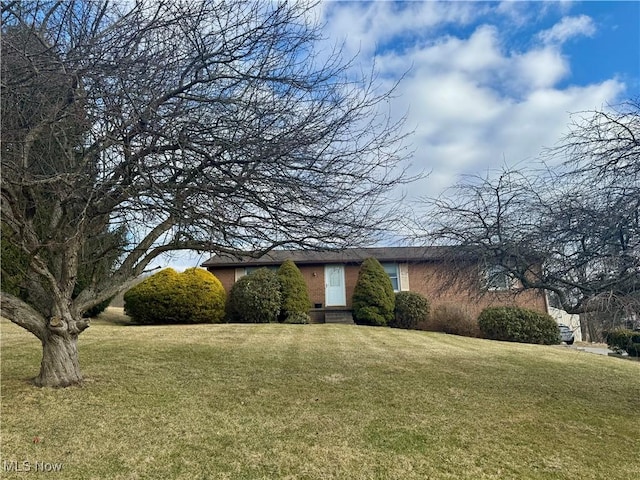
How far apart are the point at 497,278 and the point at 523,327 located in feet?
35.8

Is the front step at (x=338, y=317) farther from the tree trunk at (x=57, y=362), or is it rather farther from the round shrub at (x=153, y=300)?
the tree trunk at (x=57, y=362)

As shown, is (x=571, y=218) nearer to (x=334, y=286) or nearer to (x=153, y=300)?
(x=153, y=300)

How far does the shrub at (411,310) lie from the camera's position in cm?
1866

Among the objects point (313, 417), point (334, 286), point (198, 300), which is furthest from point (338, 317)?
point (313, 417)

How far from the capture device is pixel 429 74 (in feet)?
22.8

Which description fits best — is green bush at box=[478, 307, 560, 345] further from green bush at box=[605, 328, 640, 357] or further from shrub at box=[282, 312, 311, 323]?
shrub at box=[282, 312, 311, 323]

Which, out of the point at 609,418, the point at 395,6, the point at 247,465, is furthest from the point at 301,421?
the point at 395,6

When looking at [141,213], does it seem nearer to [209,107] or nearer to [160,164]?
[160,164]

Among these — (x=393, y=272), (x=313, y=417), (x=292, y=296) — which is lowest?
(x=313, y=417)

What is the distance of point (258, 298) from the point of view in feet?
57.3

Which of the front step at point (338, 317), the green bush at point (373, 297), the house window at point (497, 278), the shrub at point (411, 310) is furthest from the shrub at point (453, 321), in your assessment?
the house window at point (497, 278)

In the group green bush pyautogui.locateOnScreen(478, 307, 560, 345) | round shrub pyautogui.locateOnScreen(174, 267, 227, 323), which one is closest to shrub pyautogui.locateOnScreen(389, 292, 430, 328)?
green bush pyautogui.locateOnScreen(478, 307, 560, 345)

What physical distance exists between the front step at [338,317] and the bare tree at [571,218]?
41.3ft

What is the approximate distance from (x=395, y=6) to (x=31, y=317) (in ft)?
23.2
